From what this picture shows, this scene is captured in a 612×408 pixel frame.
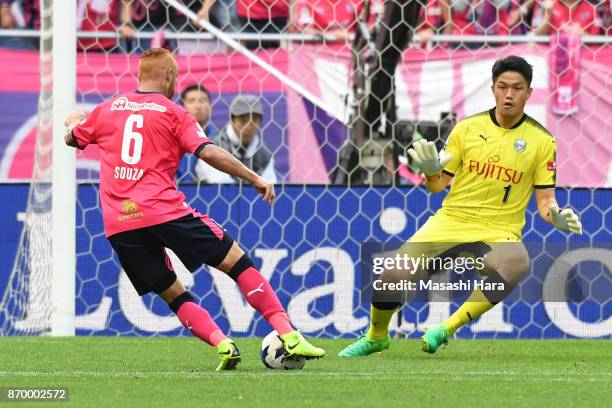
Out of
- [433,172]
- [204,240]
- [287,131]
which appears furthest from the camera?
[287,131]

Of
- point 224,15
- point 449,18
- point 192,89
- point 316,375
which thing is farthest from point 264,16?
point 316,375

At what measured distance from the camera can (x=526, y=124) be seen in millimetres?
7785

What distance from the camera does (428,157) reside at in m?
7.16

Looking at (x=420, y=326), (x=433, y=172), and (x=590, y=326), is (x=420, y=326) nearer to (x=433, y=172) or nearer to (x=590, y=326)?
(x=590, y=326)

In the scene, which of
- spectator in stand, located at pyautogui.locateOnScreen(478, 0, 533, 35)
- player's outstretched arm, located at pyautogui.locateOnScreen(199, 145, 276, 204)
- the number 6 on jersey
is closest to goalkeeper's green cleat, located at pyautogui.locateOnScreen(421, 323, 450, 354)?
player's outstretched arm, located at pyautogui.locateOnScreen(199, 145, 276, 204)

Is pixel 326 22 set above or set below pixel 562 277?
above

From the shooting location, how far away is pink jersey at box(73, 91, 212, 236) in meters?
6.45

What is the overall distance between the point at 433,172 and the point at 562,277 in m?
2.50

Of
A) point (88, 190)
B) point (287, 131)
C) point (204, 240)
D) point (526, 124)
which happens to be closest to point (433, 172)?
point (526, 124)

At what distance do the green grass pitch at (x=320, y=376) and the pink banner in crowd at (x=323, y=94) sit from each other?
2770mm

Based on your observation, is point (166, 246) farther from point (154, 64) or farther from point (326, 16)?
point (326, 16)

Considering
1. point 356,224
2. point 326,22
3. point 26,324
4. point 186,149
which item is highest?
point 326,22

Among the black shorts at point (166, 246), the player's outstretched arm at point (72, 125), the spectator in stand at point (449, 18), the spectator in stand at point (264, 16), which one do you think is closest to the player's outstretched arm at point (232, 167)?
the black shorts at point (166, 246)

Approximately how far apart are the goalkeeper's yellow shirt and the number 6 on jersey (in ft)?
6.61
